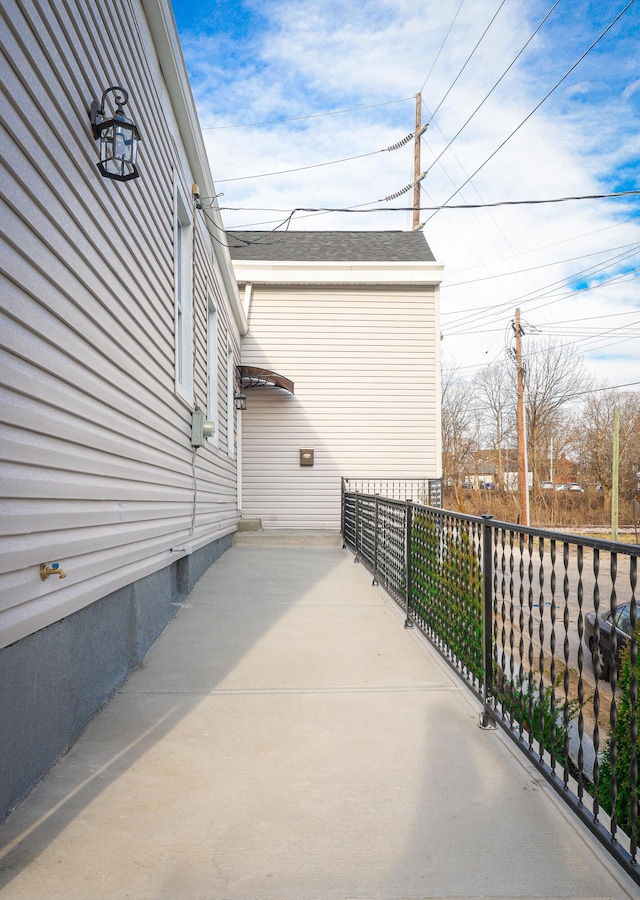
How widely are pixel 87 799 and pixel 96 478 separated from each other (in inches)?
59.8

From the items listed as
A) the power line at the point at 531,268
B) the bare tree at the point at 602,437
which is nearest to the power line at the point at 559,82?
the power line at the point at 531,268

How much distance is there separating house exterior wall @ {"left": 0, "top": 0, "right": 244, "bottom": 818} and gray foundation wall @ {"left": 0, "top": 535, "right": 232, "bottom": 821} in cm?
1

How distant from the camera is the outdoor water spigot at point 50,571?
261 centimetres

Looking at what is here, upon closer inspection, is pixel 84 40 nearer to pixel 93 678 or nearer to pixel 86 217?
pixel 86 217

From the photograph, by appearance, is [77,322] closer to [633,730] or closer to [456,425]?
[633,730]

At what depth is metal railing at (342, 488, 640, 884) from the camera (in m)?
2.09

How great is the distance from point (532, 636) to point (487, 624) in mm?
218

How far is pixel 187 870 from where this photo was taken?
2031mm

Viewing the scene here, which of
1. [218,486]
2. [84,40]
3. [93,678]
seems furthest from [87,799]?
[218,486]

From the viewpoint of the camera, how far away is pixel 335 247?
51.2ft

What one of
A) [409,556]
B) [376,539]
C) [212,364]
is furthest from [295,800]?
[212,364]

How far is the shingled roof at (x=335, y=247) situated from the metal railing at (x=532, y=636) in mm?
9235

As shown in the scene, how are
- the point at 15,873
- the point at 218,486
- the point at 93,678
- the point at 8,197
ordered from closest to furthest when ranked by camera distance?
the point at 15,873 → the point at 8,197 → the point at 93,678 → the point at 218,486

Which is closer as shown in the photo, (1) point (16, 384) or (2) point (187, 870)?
(2) point (187, 870)
